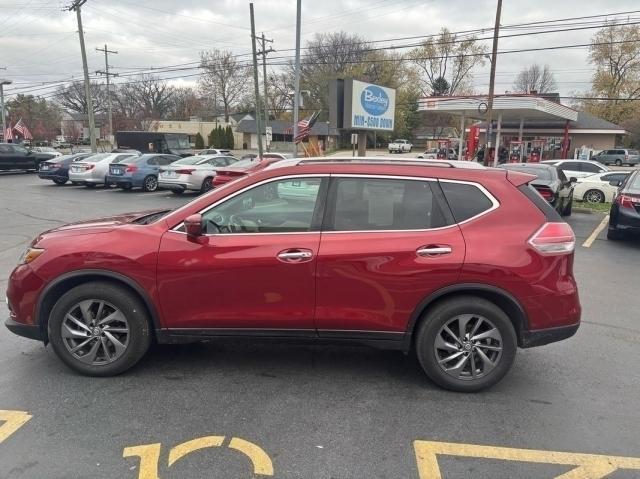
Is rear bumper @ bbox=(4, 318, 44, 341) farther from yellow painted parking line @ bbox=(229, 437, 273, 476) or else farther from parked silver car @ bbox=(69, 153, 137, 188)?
parked silver car @ bbox=(69, 153, 137, 188)

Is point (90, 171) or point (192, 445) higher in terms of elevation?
point (90, 171)

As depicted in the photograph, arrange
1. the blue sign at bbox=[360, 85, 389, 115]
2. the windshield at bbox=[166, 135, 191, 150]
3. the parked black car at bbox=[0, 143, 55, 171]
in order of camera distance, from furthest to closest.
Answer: the windshield at bbox=[166, 135, 191, 150] < the parked black car at bbox=[0, 143, 55, 171] < the blue sign at bbox=[360, 85, 389, 115]

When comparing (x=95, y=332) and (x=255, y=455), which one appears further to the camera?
(x=95, y=332)

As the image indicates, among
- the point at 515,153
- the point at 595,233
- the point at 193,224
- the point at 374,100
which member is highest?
the point at 374,100

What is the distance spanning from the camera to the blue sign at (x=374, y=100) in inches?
854

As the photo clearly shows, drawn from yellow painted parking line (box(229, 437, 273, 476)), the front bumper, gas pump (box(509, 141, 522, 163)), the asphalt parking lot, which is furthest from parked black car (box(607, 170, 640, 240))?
gas pump (box(509, 141, 522, 163))

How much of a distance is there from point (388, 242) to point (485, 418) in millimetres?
1335

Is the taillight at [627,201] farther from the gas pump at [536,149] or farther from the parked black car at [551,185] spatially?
the gas pump at [536,149]

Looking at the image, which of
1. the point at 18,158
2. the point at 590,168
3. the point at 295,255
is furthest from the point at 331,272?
the point at 18,158

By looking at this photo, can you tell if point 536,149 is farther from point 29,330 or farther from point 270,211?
point 29,330

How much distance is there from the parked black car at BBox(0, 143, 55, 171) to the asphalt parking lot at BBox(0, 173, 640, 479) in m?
26.0

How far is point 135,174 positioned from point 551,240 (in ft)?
58.8

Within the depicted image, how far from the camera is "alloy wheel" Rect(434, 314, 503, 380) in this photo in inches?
145

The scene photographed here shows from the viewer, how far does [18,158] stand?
2684 cm
